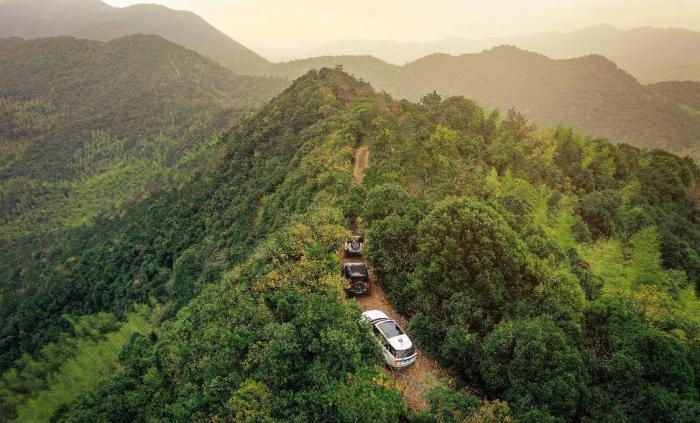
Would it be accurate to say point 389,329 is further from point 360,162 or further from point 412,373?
point 360,162

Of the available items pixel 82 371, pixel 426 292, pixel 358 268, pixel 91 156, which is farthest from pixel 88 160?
pixel 426 292

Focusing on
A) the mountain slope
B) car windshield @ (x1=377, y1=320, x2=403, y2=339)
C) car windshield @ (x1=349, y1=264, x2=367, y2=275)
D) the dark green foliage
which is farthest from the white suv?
the mountain slope

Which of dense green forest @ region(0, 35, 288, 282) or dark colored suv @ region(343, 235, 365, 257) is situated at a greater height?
dark colored suv @ region(343, 235, 365, 257)

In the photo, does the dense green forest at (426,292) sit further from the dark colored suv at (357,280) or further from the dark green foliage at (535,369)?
the dark colored suv at (357,280)

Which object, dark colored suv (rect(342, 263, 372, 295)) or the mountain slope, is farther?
the mountain slope

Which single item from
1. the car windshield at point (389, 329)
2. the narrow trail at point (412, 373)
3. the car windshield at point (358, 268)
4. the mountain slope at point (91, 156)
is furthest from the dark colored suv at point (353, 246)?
the mountain slope at point (91, 156)

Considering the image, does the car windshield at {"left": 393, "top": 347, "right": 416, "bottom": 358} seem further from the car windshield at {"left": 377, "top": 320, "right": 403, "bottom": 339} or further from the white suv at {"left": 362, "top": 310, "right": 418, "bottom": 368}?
the car windshield at {"left": 377, "top": 320, "right": 403, "bottom": 339}

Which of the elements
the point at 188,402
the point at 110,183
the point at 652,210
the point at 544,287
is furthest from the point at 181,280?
the point at 110,183
